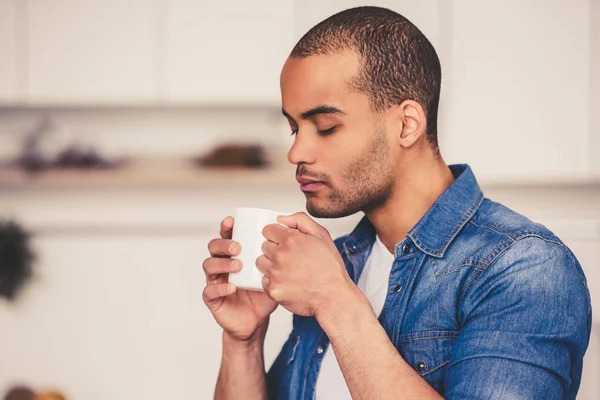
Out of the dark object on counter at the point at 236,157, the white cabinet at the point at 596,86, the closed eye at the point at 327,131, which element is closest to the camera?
the closed eye at the point at 327,131

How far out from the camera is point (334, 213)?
3.34 ft

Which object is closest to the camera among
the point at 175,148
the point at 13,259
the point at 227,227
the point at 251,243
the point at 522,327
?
the point at 522,327

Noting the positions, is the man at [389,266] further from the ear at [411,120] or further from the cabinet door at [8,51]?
the cabinet door at [8,51]

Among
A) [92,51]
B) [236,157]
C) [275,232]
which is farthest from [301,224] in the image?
[92,51]

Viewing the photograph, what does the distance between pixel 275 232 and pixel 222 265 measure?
116 mm

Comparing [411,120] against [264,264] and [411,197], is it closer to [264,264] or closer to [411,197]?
[411,197]

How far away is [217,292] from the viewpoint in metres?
1.01

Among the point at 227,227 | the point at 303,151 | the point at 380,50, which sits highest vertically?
the point at 380,50

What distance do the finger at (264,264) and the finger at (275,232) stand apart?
0.03m

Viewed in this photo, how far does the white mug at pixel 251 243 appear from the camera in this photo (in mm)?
897

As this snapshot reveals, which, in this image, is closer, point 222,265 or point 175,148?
point 222,265

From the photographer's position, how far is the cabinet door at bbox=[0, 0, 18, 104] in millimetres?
2307

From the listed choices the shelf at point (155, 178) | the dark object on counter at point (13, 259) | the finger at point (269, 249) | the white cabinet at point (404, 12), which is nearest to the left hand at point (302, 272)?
the finger at point (269, 249)

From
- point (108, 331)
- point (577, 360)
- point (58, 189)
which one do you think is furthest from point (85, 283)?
point (577, 360)
